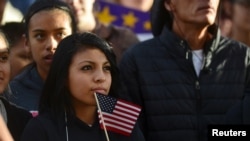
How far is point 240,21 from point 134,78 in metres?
2.17

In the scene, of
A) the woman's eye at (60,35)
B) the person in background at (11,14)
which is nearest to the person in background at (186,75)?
the woman's eye at (60,35)

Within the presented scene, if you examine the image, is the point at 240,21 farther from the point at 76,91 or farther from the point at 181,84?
the point at 76,91

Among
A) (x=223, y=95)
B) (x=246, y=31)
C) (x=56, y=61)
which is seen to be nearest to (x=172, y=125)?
(x=223, y=95)

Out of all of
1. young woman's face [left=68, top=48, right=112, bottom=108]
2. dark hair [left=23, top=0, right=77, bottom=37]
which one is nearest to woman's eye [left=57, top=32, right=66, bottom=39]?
dark hair [left=23, top=0, right=77, bottom=37]

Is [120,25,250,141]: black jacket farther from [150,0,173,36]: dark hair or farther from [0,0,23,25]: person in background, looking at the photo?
[0,0,23,25]: person in background

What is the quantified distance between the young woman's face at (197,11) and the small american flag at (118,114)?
3.12ft

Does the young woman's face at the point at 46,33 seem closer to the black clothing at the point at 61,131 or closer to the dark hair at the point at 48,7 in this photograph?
the dark hair at the point at 48,7

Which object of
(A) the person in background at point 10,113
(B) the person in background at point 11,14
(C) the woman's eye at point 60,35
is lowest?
(A) the person in background at point 10,113

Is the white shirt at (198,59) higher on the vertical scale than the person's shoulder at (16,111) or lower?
higher

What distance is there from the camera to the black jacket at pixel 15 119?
6203 millimetres

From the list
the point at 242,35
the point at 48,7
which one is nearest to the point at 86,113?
the point at 48,7

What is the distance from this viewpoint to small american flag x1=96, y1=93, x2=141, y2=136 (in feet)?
20.1

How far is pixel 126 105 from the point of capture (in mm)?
6297

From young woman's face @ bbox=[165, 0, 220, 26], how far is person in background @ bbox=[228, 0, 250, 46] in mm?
1544
